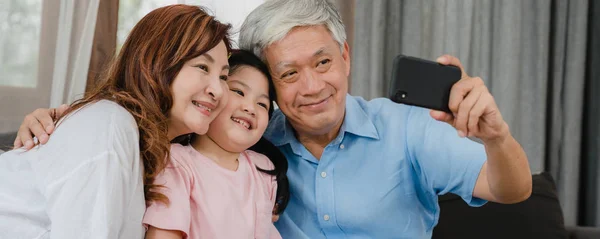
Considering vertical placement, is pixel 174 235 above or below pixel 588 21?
below

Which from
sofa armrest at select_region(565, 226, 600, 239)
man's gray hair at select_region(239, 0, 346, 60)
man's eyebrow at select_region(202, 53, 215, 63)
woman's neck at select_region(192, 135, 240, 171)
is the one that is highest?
man's gray hair at select_region(239, 0, 346, 60)

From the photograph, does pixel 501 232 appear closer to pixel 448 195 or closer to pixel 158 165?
pixel 448 195

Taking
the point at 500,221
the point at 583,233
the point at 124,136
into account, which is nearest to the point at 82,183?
the point at 124,136

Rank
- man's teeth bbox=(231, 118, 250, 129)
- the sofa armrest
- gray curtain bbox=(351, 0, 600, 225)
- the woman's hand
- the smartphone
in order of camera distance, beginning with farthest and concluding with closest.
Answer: gray curtain bbox=(351, 0, 600, 225) < the sofa armrest < man's teeth bbox=(231, 118, 250, 129) < the woman's hand < the smartphone

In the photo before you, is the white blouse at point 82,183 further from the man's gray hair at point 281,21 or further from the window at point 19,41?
the window at point 19,41

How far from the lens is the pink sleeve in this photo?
1229mm

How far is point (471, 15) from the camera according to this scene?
9.47ft

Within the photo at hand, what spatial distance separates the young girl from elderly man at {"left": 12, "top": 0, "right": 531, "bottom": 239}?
2.8 inches

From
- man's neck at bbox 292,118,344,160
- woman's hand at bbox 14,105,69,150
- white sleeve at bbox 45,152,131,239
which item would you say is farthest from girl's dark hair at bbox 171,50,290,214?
white sleeve at bbox 45,152,131,239

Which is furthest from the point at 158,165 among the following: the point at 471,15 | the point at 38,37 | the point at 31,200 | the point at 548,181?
the point at 471,15

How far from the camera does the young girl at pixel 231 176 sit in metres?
1.28

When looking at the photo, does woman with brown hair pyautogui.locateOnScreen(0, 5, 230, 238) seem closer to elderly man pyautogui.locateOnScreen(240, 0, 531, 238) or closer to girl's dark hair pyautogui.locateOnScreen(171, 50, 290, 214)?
girl's dark hair pyautogui.locateOnScreen(171, 50, 290, 214)

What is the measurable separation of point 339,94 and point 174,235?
0.62m

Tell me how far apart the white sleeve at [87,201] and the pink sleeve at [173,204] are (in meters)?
0.18
